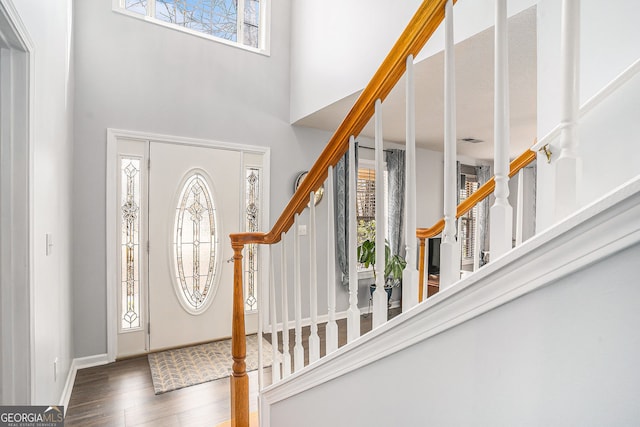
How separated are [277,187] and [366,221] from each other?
1380 millimetres

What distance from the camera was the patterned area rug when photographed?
2682 millimetres

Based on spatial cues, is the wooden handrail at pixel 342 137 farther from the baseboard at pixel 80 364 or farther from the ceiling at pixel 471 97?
the baseboard at pixel 80 364

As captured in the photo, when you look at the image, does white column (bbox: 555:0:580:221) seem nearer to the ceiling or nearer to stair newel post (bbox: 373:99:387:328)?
stair newel post (bbox: 373:99:387:328)

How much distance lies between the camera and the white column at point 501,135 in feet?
2.20

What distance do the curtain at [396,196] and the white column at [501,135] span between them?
406 cm

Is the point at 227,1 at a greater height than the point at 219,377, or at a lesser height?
greater

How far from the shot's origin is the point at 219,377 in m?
2.77

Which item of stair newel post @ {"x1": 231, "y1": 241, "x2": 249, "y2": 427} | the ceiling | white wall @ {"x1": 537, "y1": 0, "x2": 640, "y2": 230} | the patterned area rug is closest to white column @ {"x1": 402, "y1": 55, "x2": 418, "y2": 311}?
white wall @ {"x1": 537, "y1": 0, "x2": 640, "y2": 230}

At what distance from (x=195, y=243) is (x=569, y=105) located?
11.1ft

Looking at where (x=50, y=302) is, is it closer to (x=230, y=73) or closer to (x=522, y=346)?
(x=522, y=346)

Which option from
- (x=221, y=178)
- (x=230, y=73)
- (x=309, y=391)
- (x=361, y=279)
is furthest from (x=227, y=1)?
(x=309, y=391)

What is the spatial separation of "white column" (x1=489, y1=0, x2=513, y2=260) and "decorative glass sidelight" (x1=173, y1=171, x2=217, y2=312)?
320 cm

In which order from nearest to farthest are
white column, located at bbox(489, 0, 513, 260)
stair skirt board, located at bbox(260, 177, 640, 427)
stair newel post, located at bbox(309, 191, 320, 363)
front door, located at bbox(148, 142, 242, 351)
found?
stair skirt board, located at bbox(260, 177, 640, 427)
white column, located at bbox(489, 0, 513, 260)
stair newel post, located at bbox(309, 191, 320, 363)
front door, located at bbox(148, 142, 242, 351)

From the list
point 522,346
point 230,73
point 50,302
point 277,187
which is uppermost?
point 230,73
